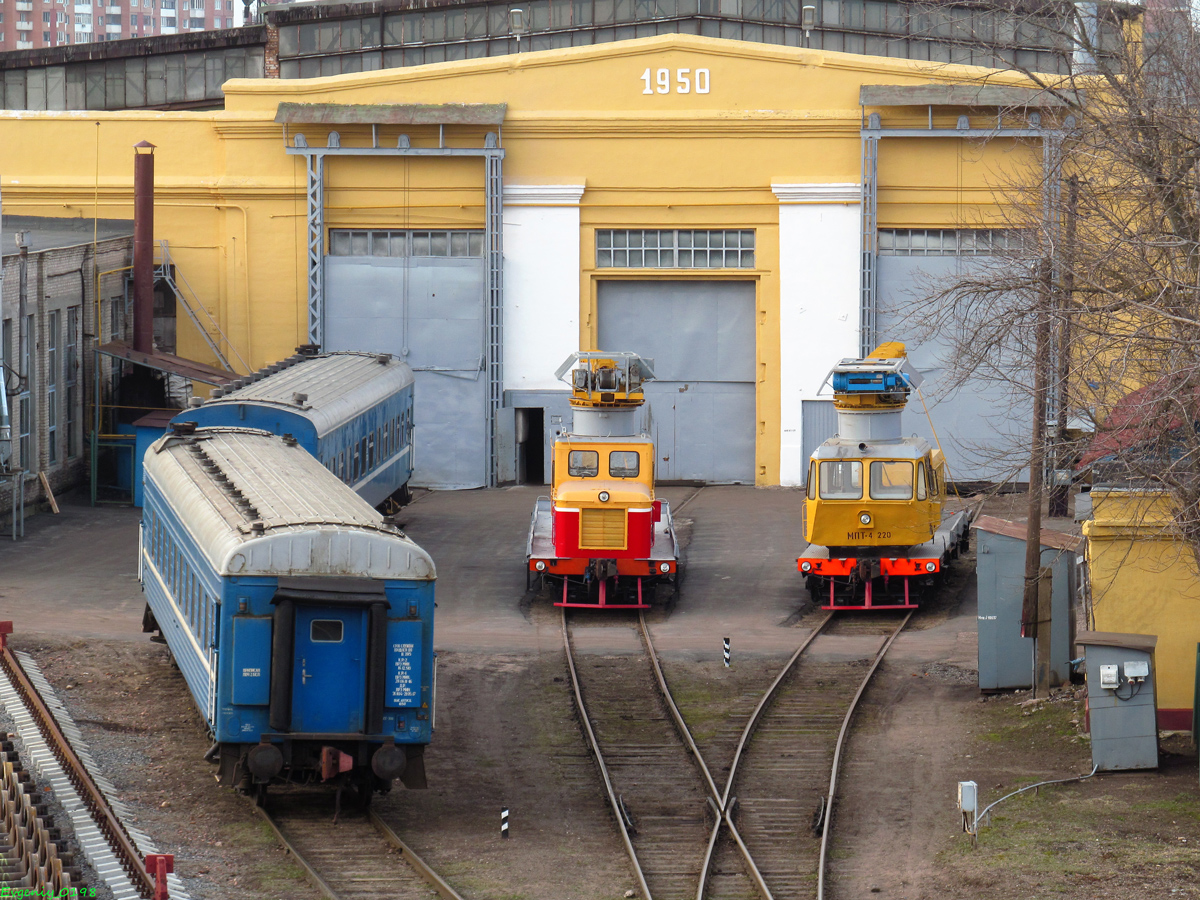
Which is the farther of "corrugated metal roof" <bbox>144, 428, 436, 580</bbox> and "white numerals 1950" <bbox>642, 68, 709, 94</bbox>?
"white numerals 1950" <bbox>642, 68, 709, 94</bbox>

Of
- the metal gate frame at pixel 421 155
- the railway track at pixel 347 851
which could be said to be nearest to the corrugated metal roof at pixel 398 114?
the metal gate frame at pixel 421 155

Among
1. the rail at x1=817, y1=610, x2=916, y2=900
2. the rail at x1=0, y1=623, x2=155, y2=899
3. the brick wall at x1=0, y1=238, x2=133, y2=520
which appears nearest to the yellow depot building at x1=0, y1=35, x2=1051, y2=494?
the brick wall at x1=0, y1=238, x2=133, y2=520

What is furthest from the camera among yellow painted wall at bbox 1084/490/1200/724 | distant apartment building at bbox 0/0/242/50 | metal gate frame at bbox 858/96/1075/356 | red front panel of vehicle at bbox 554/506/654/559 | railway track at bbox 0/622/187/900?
distant apartment building at bbox 0/0/242/50

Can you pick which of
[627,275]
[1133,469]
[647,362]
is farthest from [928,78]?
[1133,469]

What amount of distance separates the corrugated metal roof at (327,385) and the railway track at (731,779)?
5826 millimetres

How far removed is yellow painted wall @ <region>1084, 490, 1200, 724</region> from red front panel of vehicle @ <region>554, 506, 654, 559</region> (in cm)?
804

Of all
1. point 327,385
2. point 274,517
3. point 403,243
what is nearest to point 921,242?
point 403,243

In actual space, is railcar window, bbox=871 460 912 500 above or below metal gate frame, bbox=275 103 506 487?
below

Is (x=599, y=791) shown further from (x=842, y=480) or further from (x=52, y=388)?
(x=52, y=388)

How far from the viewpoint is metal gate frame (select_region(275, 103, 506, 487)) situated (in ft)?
119

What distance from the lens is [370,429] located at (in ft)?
93.1

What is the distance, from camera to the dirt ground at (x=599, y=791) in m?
12.9

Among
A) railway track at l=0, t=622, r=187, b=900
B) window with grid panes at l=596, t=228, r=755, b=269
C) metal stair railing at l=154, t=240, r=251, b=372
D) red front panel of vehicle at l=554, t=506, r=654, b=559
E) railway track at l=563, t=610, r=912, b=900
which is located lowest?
railway track at l=563, t=610, r=912, b=900

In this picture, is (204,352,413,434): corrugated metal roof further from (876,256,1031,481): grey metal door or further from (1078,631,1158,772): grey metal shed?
(1078,631,1158,772): grey metal shed
